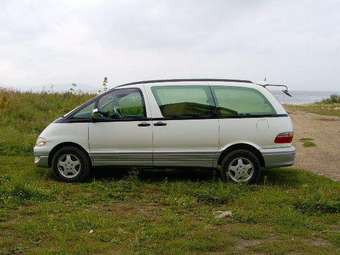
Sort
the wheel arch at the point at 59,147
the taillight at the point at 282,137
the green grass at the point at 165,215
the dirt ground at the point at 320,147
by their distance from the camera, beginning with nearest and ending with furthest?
the green grass at the point at 165,215, the taillight at the point at 282,137, the wheel arch at the point at 59,147, the dirt ground at the point at 320,147

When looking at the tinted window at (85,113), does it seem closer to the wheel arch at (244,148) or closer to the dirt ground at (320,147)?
the wheel arch at (244,148)

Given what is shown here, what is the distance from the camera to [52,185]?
8.72 m

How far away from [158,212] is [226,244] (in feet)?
5.04

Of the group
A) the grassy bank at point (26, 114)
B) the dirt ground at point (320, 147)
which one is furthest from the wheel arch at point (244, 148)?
the grassy bank at point (26, 114)

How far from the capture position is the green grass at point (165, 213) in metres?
5.64

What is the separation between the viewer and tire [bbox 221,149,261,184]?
29.0ft

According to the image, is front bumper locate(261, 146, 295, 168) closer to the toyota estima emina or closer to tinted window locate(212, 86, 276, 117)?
the toyota estima emina

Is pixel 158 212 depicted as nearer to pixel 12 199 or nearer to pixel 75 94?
pixel 12 199

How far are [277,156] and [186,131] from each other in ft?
4.99

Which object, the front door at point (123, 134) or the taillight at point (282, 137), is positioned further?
the front door at point (123, 134)

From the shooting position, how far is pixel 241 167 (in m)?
8.87

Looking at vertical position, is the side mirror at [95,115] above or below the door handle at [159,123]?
above

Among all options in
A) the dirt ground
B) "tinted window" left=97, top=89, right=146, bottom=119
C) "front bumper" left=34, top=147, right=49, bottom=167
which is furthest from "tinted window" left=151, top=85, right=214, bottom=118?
the dirt ground

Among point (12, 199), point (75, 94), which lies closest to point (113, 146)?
point (12, 199)
